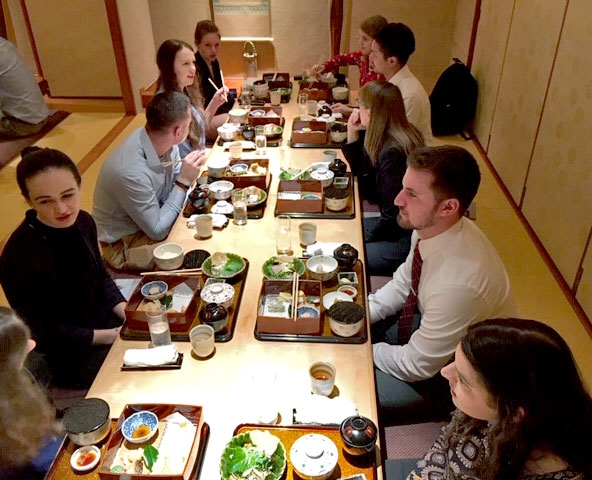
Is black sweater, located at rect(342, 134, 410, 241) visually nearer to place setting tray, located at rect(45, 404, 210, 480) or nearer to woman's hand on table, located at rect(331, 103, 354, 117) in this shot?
woman's hand on table, located at rect(331, 103, 354, 117)

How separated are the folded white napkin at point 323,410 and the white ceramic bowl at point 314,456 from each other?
0.21 feet

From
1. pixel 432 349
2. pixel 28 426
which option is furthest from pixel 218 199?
pixel 28 426

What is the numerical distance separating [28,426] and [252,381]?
68cm

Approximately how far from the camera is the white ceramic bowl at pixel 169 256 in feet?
7.57

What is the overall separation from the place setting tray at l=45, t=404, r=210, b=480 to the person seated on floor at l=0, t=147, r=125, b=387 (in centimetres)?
60

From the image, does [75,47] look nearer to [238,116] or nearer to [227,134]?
[238,116]

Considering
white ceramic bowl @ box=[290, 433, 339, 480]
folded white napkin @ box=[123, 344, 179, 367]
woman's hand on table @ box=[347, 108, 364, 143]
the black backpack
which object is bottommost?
the black backpack

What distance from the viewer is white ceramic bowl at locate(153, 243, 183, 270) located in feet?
7.57

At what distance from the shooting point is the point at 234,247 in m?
2.49

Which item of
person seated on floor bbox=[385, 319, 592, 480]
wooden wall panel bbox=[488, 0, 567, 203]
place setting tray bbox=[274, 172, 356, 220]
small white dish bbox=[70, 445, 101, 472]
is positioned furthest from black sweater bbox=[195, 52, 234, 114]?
person seated on floor bbox=[385, 319, 592, 480]

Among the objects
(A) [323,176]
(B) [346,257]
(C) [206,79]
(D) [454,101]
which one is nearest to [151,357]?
(B) [346,257]

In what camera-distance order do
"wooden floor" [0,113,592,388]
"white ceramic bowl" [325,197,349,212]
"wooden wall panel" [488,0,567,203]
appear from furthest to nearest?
1. "wooden wall panel" [488,0,567,203]
2. "wooden floor" [0,113,592,388]
3. "white ceramic bowl" [325,197,349,212]

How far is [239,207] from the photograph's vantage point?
8.69ft

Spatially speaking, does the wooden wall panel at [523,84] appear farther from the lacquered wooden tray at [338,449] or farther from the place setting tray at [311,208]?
the lacquered wooden tray at [338,449]
